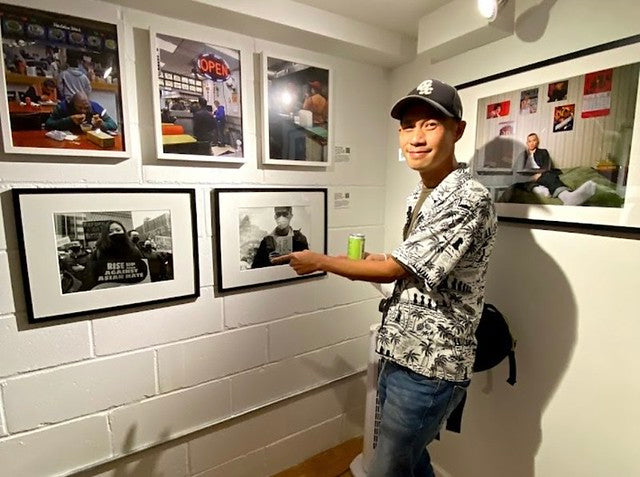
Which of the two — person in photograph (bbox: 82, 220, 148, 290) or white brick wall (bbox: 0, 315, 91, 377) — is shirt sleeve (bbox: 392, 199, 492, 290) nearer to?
person in photograph (bbox: 82, 220, 148, 290)

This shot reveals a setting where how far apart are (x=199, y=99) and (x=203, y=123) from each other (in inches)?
3.5

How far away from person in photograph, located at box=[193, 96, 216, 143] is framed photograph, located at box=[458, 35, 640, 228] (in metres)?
1.06

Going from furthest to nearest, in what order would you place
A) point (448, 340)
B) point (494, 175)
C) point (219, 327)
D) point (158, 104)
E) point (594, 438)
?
point (219, 327), point (494, 175), point (158, 104), point (594, 438), point (448, 340)

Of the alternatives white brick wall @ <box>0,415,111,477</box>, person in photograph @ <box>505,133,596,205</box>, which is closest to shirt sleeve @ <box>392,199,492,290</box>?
person in photograph @ <box>505,133,596,205</box>

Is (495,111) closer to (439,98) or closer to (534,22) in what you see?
(534,22)

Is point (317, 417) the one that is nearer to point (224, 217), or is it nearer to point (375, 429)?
point (375, 429)

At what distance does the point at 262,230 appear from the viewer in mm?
1583

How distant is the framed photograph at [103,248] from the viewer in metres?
1.13

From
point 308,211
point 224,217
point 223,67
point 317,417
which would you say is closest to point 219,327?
point 224,217

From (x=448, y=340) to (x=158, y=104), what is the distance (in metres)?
1.27

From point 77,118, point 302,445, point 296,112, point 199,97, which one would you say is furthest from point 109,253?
point 302,445

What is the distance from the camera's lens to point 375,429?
1652 millimetres

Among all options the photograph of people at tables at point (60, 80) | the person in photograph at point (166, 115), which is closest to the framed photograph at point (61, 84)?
the photograph of people at tables at point (60, 80)

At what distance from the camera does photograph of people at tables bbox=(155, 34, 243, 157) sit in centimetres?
130
